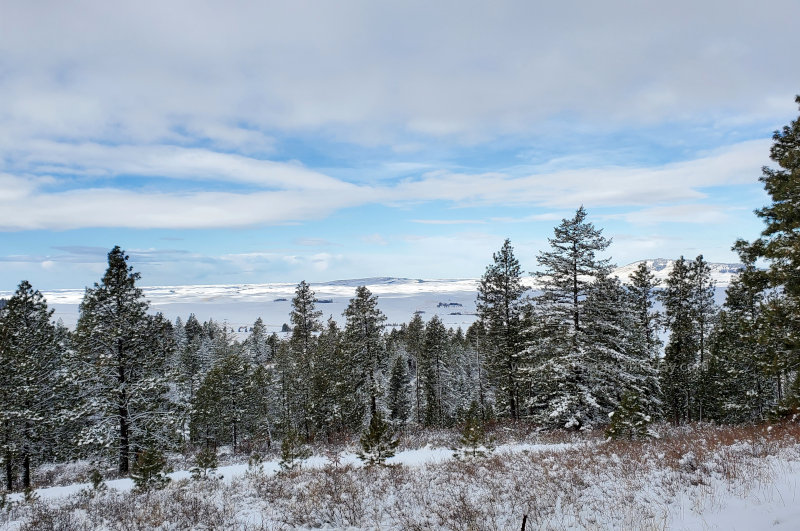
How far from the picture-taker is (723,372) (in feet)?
94.1

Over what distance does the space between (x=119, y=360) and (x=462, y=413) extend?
21.6m

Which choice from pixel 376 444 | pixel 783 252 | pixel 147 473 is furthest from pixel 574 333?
pixel 147 473

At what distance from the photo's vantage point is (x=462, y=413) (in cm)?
2930

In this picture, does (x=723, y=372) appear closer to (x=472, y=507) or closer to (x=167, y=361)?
(x=472, y=507)

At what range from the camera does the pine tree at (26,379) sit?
61.5 ft

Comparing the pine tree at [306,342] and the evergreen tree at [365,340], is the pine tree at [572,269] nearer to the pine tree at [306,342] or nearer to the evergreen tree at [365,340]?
the evergreen tree at [365,340]

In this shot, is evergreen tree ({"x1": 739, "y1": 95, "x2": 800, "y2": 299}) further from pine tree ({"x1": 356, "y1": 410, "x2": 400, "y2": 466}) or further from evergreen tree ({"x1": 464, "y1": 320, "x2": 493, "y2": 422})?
evergreen tree ({"x1": 464, "y1": 320, "x2": 493, "y2": 422})

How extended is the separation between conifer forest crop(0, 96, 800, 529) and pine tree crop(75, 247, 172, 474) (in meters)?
0.09

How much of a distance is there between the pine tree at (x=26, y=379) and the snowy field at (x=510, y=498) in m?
11.8

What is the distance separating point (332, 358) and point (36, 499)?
26.7 metres

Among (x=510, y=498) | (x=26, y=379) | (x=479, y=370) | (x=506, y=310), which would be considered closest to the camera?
(x=510, y=498)

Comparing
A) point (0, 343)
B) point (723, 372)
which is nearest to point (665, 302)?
point (723, 372)

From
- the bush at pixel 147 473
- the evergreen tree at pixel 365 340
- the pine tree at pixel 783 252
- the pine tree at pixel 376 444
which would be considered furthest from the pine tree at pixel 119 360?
the pine tree at pixel 783 252

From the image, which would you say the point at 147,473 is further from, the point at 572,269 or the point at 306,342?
the point at 306,342
